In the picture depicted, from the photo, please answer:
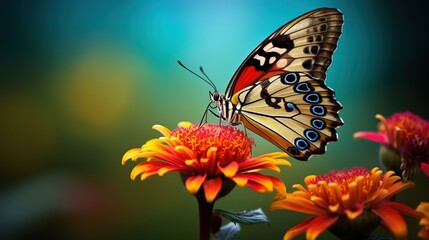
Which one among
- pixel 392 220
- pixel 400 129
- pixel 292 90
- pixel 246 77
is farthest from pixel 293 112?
pixel 392 220

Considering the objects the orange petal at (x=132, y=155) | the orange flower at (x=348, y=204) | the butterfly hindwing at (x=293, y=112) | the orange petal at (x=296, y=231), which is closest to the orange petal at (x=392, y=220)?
the orange flower at (x=348, y=204)

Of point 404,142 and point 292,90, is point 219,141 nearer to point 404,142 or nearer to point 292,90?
point 292,90

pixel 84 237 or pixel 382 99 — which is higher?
pixel 382 99

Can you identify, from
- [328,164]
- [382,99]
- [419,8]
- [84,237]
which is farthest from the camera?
[419,8]

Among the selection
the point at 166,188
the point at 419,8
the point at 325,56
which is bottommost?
the point at 166,188

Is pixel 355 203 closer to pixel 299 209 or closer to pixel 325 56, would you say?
pixel 299 209

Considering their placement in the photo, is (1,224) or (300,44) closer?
(300,44)

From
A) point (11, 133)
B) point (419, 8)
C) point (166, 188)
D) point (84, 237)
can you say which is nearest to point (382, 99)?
point (419, 8)

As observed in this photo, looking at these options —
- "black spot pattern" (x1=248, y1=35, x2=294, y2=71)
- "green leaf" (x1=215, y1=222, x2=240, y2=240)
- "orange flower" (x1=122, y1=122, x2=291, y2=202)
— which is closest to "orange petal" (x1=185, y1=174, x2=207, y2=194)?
"orange flower" (x1=122, y1=122, x2=291, y2=202)
